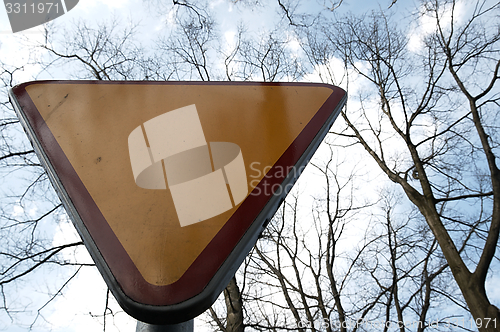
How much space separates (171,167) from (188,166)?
7 centimetres

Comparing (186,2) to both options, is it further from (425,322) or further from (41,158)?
(425,322)

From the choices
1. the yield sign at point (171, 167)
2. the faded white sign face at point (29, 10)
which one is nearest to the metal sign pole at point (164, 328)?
the yield sign at point (171, 167)

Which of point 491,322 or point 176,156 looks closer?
point 176,156

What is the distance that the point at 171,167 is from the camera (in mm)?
1172

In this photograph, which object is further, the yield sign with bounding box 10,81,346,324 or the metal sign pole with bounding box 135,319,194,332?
the metal sign pole with bounding box 135,319,194,332

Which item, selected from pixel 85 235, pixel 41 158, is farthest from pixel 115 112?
pixel 85 235

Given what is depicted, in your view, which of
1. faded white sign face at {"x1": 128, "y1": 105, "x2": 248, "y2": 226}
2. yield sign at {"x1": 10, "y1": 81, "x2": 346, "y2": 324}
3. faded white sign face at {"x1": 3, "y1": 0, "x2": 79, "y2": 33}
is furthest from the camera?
faded white sign face at {"x1": 3, "y1": 0, "x2": 79, "y2": 33}

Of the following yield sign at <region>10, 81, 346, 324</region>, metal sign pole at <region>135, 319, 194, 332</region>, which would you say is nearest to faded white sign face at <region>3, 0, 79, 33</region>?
yield sign at <region>10, 81, 346, 324</region>

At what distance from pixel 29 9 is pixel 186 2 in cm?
248

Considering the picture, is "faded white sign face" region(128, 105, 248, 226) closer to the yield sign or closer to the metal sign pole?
the yield sign

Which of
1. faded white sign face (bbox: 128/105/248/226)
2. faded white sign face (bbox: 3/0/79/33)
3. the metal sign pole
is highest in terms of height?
faded white sign face (bbox: 3/0/79/33)

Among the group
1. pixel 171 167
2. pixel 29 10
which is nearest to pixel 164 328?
pixel 171 167

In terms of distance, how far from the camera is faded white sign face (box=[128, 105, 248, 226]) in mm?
1042

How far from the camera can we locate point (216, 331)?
6398 millimetres
